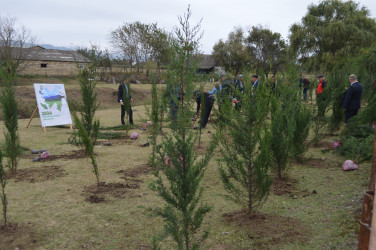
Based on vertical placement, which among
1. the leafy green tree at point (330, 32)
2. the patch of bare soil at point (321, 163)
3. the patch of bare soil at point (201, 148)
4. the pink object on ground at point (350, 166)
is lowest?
the patch of bare soil at point (201, 148)

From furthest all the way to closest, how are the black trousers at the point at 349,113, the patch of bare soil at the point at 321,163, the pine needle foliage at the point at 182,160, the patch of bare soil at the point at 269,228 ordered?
1. the black trousers at the point at 349,113
2. the patch of bare soil at the point at 321,163
3. the patch of bare soil at the point at 269,228
4. the pine needle foliage at the point at 182,160

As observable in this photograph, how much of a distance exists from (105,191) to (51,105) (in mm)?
6998

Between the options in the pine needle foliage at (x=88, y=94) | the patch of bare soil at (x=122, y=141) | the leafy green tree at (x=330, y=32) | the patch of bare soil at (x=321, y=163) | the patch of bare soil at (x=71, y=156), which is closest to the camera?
the patch of bare soil at (x=321, y=163)

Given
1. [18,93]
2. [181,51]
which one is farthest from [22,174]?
[18,93]

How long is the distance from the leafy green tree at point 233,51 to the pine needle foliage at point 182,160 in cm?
4165

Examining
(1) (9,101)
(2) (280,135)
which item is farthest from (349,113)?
(1) (9,101)

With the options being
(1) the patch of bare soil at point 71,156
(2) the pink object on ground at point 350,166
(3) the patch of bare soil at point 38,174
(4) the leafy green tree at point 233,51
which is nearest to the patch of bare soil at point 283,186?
(2) the pink object on ground at point 350,166

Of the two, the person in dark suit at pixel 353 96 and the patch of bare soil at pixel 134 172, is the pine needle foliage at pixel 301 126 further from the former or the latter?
the patch of bare soil at pixel 134 172

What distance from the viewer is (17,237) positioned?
12.0 ft

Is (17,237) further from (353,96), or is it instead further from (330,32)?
(330,32)

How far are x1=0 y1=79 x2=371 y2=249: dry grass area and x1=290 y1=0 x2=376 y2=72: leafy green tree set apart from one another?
20823 millimetres

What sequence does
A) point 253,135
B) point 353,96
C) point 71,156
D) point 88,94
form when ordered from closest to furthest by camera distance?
point 253,135, point 88,94, point 71,156, point 353,96

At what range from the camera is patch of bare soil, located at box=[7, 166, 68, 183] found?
5879 millimetres

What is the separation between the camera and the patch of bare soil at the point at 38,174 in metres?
5.88
